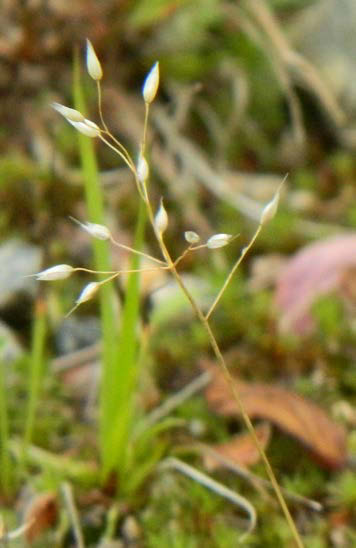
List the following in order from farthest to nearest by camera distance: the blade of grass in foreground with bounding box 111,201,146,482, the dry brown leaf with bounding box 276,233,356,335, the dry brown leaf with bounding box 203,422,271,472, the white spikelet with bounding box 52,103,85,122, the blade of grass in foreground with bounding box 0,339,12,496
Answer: the dry brown leaf with bounding box 276,233,356,335 → the dry brown leaf with bounding box 203,422,271,472 → the blade of grass in foreground with bounding box 0,339,12,496 → the blade of grass in foreground with bounding box 111,201,146,482 → the white spikelet with bounding box 52,103,85,122

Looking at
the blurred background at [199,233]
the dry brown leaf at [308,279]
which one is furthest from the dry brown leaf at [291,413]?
the dry brown leaf at [308,279]

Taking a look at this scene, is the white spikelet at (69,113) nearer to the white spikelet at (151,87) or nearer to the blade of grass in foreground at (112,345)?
the white spikelet at (151,87)

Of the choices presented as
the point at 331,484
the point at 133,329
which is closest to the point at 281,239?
the point at 331,484

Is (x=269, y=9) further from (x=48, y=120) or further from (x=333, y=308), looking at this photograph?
(x=333, y=308)

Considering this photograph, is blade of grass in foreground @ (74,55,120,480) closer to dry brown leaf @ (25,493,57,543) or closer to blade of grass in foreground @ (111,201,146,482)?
blade of grass in foreground @ (111,201,146,482)

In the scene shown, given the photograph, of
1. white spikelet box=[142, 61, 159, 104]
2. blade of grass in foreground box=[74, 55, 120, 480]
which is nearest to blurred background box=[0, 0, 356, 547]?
blade of grass in foreground box=[74, 55, 120, 480]

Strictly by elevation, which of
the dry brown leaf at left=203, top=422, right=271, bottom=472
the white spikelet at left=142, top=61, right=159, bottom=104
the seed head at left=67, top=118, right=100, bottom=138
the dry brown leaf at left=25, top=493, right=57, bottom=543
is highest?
the white spikelet at left=142, top=61, right=159, bottom=104

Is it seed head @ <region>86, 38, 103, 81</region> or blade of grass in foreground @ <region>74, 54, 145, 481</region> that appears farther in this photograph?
blade of grass in foreground @ <region>74, 54, 145, 481</region>
